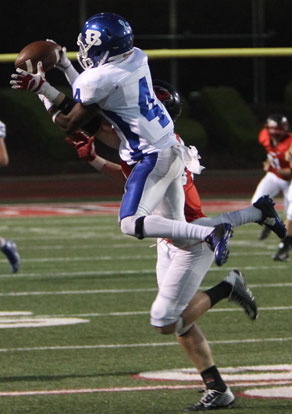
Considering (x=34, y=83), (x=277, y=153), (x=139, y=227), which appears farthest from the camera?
(x=277, y=153)

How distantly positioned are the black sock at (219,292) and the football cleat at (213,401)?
0.43m

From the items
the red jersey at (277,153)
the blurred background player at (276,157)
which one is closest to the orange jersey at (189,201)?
the blurred background player at (276,157)

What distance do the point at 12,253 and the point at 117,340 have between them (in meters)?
3.25

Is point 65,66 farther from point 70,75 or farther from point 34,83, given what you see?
point 34,83

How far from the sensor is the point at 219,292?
5848mm

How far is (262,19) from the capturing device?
27.6 m

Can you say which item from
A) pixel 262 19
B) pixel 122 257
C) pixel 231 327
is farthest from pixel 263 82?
pixel 231 327

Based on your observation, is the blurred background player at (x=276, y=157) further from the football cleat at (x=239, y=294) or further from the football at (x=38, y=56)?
the football at (x=38, y=56)

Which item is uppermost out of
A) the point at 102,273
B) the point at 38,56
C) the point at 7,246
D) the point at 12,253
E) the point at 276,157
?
the point at 38,56

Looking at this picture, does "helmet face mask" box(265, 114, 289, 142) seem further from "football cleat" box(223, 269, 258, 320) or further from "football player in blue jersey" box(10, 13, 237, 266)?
"football player in blue jersey" box(10, 13, 237, 266)

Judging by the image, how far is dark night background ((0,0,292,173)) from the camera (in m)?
27.5

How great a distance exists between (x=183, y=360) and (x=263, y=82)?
2176 centimetres

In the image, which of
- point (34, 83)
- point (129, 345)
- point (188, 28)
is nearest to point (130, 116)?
point (34, 83)

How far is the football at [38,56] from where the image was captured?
571 centimetres
